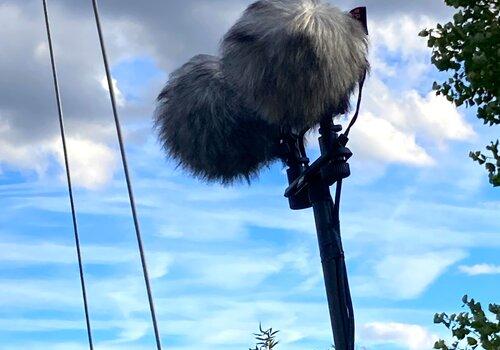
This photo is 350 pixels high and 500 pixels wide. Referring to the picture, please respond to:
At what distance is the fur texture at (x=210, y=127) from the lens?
9.55 metres

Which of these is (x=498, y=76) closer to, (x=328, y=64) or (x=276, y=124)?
(x=328, y=64)

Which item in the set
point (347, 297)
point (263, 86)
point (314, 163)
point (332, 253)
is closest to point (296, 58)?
point (263, 86)

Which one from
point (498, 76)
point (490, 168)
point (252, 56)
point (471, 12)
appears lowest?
point (490, 168)

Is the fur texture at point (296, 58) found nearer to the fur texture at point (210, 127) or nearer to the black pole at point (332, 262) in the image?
the fur texture at point (210, 127)

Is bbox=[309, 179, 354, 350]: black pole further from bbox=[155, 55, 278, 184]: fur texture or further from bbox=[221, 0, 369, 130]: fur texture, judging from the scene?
bbox=[155, 55, 278, 184]: fur texture

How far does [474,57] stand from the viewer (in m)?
6.96

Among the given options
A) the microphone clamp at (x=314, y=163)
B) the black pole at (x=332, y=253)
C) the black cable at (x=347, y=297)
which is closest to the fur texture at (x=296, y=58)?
the microphone clamp at (x=314, y=163)

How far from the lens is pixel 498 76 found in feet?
23.3

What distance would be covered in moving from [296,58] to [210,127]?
4.58 ft

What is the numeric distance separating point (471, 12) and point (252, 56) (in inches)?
81.4

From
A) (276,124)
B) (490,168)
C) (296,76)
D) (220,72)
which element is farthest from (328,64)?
(490,168)

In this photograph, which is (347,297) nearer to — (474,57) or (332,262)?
(332,262)

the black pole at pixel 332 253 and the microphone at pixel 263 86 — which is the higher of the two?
the microphone at pixel 263 86

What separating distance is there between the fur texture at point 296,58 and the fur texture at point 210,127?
0.53 metres
